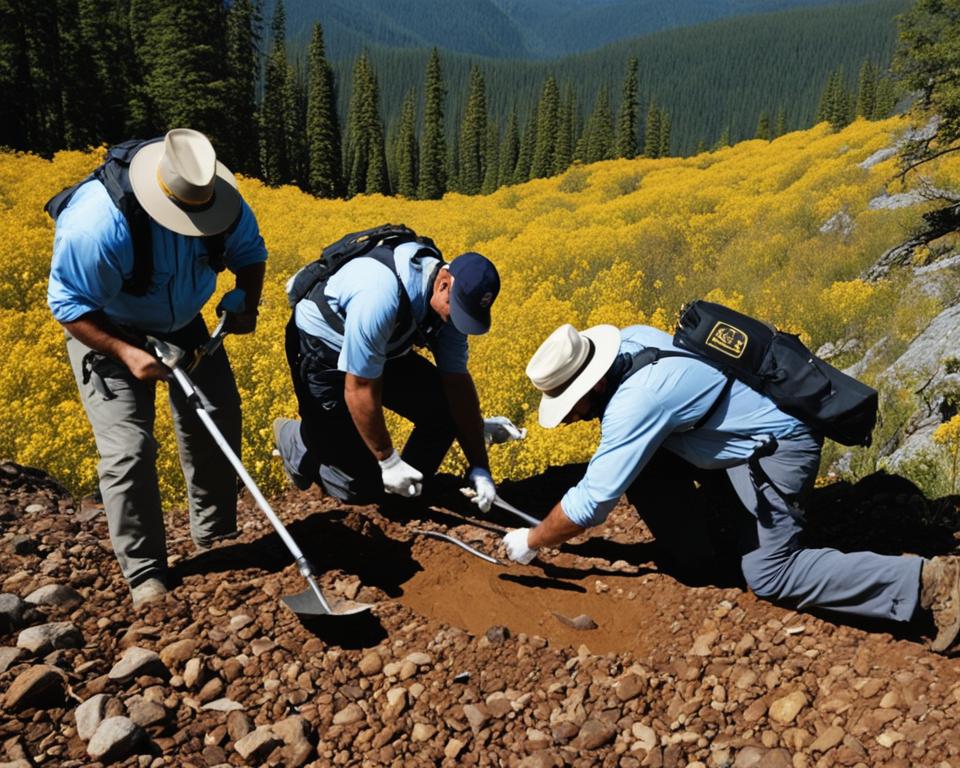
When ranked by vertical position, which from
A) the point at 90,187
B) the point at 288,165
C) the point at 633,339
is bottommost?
the point at 288,165

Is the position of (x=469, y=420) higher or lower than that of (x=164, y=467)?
higher

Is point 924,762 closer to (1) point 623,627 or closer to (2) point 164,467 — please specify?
(1) point 623,627

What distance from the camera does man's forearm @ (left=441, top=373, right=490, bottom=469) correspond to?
4410 mm

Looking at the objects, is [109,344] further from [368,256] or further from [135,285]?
[368,256]

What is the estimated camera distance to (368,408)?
3832 millimetres

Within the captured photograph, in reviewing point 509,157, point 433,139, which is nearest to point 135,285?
point 433,139

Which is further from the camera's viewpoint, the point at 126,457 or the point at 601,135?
the point at 601,135

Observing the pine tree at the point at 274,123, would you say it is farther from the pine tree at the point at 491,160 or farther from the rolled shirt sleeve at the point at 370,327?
the rolled shirt sleeve at the point at 370,327

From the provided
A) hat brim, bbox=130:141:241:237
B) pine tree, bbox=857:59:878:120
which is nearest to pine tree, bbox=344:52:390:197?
pine tree, bbox=857:59:878:120

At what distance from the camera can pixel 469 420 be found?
14.7 ft

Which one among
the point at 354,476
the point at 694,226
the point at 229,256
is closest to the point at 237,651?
the point at 354,476

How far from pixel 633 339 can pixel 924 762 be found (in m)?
1.96

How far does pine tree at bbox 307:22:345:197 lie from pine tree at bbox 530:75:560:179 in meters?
19.3

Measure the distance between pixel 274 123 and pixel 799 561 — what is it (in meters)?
56.2
